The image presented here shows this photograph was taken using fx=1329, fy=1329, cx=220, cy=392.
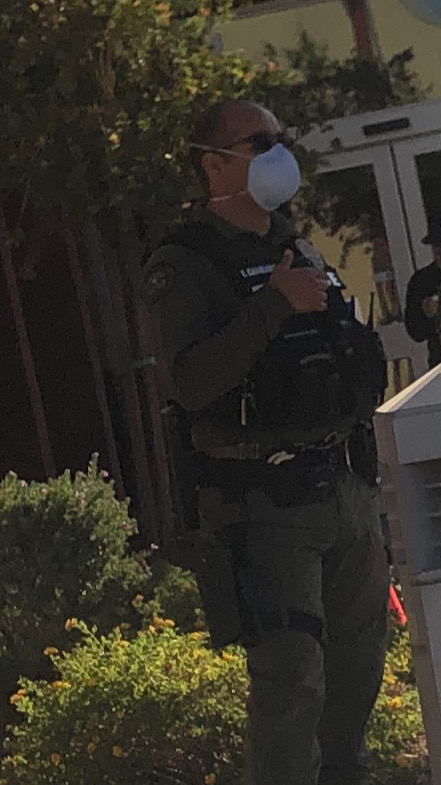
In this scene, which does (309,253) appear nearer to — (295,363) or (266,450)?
(295,363)

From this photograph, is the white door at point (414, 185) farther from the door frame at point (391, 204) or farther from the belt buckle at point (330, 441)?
the belt buckle at point (330, 441)

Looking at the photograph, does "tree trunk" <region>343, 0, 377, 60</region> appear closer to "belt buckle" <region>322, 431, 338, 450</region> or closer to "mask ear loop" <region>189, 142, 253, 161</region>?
"mask ear loop" <region>189, 142, 253, 161</region>

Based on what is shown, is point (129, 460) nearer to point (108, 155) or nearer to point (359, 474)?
point (108, 155)

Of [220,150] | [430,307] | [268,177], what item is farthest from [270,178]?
[430,307]

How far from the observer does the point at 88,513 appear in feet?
15.2

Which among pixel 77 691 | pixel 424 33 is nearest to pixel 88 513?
pixel 77 691

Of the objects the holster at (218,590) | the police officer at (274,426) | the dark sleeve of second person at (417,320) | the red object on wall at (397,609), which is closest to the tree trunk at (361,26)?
the dark sleeve of second person at (417,320)

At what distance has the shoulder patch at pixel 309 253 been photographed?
2.78 metres

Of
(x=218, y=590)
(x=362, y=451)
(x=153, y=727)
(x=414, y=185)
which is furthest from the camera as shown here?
(x=414, y=185)

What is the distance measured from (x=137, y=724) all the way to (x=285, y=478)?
3.64 feet

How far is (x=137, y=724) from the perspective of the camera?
11.4 ft

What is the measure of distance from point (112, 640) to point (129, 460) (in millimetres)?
2774

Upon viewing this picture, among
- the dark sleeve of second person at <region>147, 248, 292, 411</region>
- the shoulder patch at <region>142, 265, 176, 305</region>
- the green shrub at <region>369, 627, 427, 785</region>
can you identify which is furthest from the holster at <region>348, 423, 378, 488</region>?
the green shrub at <region>369, 627, 427, 785</region>

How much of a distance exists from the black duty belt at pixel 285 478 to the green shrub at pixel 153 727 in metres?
0.97
